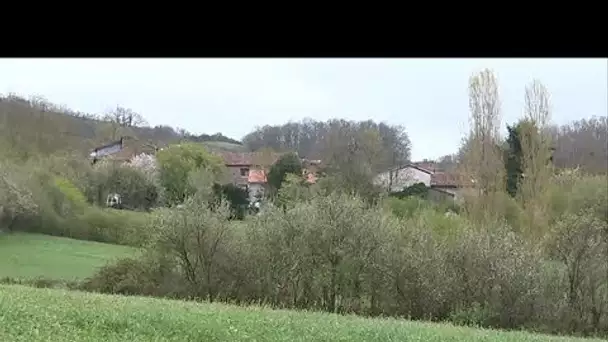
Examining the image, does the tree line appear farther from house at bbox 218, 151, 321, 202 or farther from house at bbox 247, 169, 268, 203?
house at bbox 247, 169, 268, 203

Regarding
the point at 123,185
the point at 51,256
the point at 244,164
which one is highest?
the point at 244,164

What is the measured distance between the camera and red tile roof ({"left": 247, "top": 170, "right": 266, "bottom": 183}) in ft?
57.9

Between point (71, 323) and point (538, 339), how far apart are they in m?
5.62

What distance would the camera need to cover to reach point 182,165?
57.7 feet

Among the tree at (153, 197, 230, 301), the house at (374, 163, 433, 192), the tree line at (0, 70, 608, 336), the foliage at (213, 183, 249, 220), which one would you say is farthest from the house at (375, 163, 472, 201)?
the tree at (153, 197, 230, 301)

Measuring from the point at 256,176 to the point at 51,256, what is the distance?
4.57m

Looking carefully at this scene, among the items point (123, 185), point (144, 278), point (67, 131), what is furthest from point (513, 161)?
point (67, 131)

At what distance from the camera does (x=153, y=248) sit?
562 inches

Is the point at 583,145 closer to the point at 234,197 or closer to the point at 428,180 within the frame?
the point at 428,180

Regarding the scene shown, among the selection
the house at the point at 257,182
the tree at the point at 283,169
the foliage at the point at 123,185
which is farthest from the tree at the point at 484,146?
the foliage at the point at 123,185

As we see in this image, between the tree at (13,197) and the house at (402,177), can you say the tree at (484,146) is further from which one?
the tree at (13,197)

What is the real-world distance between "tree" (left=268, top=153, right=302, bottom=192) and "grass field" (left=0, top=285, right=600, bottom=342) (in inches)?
221
